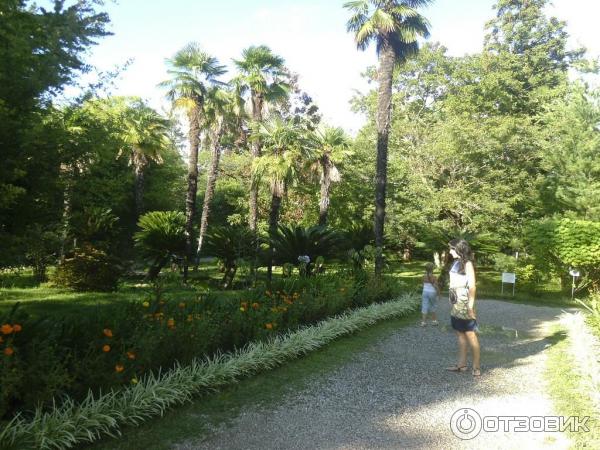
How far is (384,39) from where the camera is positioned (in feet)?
48.1

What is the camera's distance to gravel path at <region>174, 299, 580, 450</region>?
376 cm

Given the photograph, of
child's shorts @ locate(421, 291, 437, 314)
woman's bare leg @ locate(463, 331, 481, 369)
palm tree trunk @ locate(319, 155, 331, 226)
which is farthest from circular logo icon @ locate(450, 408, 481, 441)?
palm tree trunk @ locate(319, 155, 331, 226)

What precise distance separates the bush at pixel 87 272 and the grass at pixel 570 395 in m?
11.1

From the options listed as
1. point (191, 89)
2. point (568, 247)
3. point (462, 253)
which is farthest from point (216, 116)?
point (462, 253)

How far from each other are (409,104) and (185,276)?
68.8ft

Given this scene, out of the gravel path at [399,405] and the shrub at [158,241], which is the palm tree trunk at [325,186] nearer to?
the shrub at [158,241]

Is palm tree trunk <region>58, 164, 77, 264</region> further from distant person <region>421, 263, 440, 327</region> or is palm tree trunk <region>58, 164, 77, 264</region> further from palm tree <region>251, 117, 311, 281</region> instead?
palm tree <region>251, 117, 311, 281</region>

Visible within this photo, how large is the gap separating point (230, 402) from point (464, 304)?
3166 millimetres

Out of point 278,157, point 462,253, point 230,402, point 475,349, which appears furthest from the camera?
point 278,157

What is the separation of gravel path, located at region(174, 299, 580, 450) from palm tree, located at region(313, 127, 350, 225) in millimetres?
15239

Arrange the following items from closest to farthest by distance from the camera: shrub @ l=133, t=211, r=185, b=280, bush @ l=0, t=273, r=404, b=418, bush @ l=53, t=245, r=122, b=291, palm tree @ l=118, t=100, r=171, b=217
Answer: bush @ l=0, t=273, r=404, b=418
bush @ l=53, t=245, r=122, b=291
shrub @ l=133, t=211, r=185, b=280
palm tree @ l=118, t=100, r=171, b=217

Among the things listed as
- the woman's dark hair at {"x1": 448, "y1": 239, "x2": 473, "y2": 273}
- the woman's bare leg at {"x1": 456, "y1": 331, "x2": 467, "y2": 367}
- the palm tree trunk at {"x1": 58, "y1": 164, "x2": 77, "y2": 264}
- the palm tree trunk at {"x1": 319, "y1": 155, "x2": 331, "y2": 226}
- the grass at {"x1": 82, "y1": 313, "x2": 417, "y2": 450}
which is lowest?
the grass at {"x1": 82, "y1": 313, "x2": 417, "y2": 450}

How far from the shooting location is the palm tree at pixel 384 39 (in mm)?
14242

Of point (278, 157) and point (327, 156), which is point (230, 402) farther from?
point (327, 156)
